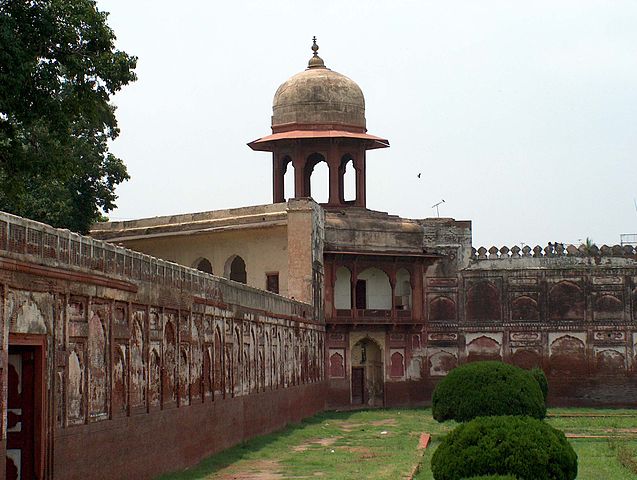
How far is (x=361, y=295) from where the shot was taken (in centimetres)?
3872

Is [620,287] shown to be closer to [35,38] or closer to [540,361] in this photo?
[540,361]

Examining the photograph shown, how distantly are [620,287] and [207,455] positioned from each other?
2127 centimetres

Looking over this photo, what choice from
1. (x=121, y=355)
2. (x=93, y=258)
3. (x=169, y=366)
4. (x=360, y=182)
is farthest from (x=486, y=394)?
(x=360, y=182)

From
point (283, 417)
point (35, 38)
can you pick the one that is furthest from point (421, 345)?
point (35, 38)

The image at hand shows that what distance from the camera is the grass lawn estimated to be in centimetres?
1856

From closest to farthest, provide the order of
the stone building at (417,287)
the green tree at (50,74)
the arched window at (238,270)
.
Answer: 1. the green tree at (50,74)
2. the stone building at (417,287)
3. the arched window at (238,270)

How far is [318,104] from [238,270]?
5918mm

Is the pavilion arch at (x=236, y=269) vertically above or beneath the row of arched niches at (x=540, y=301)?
above

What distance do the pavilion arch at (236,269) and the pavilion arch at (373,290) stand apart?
3.64 m

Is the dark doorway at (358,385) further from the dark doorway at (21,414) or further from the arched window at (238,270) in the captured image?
the dark doorway at (21,414)

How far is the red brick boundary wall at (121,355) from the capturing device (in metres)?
12.9

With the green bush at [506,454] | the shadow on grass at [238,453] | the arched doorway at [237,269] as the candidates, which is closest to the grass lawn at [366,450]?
the shadow on grass at [238,453]

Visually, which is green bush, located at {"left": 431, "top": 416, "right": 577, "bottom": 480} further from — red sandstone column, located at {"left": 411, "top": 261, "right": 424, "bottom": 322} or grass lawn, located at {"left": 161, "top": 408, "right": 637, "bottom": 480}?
red sandstone column, located at {"left": 411, "top": 261, "right": 424, "bottom": 322}

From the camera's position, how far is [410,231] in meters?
38.6
